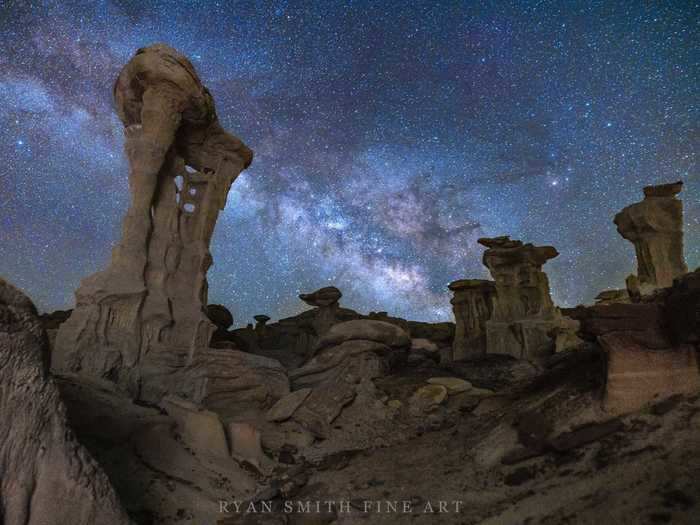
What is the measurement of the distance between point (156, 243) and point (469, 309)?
17.5 m

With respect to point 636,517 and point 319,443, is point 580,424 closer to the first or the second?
point 636,517

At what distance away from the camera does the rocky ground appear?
3.12 metres

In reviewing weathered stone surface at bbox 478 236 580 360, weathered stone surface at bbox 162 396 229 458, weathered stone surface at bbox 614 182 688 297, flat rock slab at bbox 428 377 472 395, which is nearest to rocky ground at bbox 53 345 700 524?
weathered stone surface at bbox 162 396 229 458

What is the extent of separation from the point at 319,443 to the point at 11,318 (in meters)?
6.01

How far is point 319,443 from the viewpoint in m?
7.40

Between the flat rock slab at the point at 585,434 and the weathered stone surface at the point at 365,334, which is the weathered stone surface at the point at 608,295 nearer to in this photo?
the weathered stone surface at the point at 365,334

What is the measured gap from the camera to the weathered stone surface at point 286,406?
8086 millimetres

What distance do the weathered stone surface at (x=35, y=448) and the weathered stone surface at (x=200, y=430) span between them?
324 cm

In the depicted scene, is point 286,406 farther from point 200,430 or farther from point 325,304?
point 325,304

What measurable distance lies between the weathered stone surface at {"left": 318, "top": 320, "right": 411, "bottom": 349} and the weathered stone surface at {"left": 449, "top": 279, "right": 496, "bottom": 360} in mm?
12117

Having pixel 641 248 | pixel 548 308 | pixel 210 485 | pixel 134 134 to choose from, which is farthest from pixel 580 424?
pixel 548 308

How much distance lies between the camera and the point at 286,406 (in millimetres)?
8297

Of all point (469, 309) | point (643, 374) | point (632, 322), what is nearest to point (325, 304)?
point (469, 309)

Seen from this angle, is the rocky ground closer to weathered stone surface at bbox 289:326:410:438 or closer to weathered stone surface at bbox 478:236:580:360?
weathered stone surface at bbox 289:326:410:438
